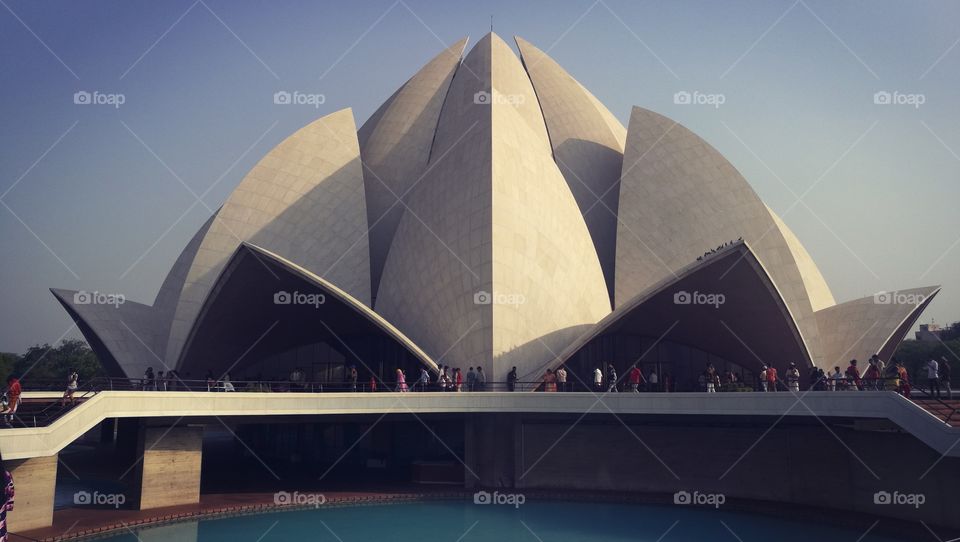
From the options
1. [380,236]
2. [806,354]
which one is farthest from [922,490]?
[380,236]

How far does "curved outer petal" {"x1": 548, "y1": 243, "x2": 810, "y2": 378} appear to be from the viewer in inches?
864

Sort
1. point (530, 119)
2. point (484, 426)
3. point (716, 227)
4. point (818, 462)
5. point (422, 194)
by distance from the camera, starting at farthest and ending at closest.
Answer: point (530, 119)
point (716, 227)
point (422, 194)
point (484, 426)
point (818, 462)

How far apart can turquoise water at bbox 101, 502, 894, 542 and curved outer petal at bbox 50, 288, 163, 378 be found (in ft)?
42.5

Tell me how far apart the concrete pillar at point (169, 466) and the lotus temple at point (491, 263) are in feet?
19.6

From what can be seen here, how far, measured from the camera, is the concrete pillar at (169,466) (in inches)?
704

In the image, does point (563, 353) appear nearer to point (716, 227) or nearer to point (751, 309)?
point (751, 309)

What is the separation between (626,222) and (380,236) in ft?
31.8

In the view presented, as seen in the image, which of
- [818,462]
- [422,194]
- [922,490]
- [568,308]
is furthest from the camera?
[422,194]

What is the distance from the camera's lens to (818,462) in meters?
19.1
